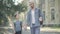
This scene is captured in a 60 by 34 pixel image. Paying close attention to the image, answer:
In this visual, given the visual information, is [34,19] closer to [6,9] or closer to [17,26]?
[17,26]

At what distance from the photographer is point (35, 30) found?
793 centimetres

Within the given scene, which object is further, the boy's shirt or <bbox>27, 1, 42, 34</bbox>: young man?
the boy's shirt

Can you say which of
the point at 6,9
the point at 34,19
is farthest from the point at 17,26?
the point at 34,19

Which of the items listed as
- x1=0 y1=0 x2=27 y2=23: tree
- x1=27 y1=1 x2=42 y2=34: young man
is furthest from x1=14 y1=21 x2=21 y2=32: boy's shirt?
x1=27 y1=1 x2=42 y2=34: young man

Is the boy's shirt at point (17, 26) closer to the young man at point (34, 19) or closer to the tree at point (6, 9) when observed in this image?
the tree at point (6, 9)

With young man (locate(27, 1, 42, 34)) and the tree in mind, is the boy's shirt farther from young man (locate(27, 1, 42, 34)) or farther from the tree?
young man (locate(27, 1, 42, 34))

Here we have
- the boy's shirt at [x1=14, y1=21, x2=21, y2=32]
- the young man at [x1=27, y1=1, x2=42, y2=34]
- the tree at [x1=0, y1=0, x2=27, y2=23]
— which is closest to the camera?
the young man at [x1=27, y1=1, x2=42, y2=34]

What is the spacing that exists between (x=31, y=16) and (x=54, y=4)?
2496cm

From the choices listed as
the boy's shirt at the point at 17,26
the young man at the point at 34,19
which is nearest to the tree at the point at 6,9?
the boy's shirt at the point at 17,26

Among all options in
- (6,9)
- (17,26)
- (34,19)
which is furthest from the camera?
(6,9)

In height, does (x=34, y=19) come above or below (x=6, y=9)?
below

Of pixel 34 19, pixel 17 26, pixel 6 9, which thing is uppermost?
pixel 6 9

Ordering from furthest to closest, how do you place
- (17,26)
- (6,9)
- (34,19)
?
(6,9), (17,26), (34,19)

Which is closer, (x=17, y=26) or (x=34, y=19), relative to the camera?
(x=34, y=19)
